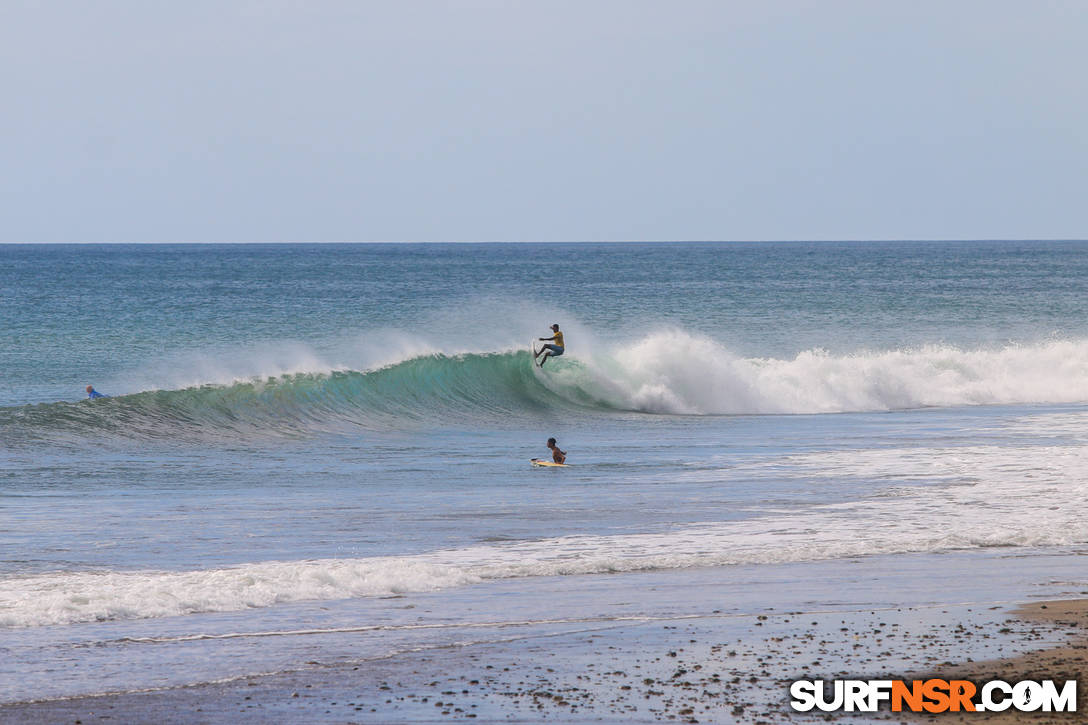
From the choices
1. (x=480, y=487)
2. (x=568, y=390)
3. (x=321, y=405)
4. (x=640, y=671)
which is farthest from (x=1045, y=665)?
(x=568, y=390)

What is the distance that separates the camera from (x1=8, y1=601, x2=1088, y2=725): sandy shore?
6.85m

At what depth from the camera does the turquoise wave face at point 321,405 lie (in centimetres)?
2193

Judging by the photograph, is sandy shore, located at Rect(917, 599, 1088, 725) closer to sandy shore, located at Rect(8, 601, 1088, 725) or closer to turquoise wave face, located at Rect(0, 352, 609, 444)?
sandy shore, located at Rect(8, 601, 1088, 725)

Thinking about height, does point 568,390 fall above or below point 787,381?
below

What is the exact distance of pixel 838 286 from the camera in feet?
263

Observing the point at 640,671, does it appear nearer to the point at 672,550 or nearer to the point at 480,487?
the point at 672,550

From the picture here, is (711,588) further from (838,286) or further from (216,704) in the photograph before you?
(838,286)

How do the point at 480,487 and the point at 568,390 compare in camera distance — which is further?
the point at 568,390

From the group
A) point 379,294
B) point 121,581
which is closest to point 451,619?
point 121,581

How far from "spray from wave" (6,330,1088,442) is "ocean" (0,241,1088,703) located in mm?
98

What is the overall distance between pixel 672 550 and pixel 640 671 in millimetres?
4285

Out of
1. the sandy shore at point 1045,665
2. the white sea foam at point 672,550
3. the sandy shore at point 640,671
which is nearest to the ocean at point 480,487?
the white sea foam at point 672,550

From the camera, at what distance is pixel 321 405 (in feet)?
83.7

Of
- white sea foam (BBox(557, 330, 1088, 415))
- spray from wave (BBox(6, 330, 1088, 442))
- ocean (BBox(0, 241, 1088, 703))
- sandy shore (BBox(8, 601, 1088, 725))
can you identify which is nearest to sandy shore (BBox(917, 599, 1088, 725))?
sandy shore (BBox(8, 601, 1088, 725))
